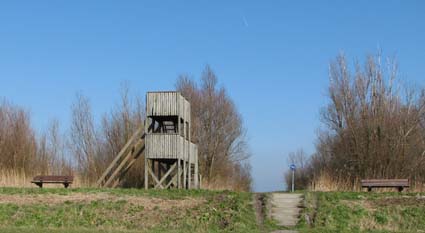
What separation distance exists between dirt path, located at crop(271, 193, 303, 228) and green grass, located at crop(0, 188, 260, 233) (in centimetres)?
91

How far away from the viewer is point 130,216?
19.8 metres

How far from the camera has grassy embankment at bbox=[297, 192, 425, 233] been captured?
18.5 m

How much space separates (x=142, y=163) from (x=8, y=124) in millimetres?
9735

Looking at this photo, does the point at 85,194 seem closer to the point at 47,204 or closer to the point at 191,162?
the point at 47,204

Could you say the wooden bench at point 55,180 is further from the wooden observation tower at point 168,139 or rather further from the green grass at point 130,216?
the green grass at point 130,216

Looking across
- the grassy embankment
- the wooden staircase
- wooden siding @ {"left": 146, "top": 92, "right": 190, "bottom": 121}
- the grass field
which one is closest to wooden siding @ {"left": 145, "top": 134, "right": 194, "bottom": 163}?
wooden siding @ {"left": 146, "top": 92, "right": 190, "bottom": 121}

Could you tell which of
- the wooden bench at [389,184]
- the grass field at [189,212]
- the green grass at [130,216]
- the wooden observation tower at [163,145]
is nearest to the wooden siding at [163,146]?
the wooden observation tower at [163,145]

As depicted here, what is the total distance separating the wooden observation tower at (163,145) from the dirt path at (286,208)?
715 cm

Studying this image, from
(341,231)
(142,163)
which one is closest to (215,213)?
(341,231)

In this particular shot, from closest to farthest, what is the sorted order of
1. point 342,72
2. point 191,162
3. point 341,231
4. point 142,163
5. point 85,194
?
point 341,231, point 85,194, point 191,162, point 142,163, point 342,72

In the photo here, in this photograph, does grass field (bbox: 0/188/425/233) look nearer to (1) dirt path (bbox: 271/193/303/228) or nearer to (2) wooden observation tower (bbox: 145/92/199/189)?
(1) dirt path (bbox: 271/193/303/228)

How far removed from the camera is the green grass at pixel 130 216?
18.7 m

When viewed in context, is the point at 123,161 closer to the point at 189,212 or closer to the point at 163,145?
the point at 163,145

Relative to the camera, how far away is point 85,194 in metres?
22.7
